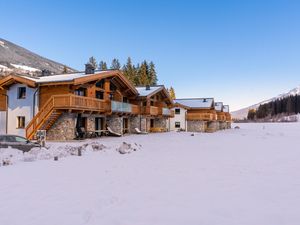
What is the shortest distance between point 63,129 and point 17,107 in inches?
220

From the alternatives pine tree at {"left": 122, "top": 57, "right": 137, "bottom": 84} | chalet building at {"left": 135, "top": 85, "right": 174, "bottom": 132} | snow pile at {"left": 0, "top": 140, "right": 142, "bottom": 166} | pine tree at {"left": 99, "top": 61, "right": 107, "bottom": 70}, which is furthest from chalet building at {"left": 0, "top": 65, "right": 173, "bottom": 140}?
pine tree at {"left": 99, "top": 61, "right": 107, "bottom": 70}

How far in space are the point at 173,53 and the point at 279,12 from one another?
591 inches

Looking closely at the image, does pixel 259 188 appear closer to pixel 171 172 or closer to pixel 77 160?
pixel 171 172

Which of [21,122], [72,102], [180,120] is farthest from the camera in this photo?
[180,120]

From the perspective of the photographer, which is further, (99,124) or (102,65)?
(102,65)

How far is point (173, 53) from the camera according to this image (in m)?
34.6

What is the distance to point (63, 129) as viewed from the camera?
2162 centimetres

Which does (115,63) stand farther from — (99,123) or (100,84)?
(99,123)

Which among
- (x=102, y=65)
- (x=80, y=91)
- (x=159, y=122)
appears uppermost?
(x=102, y=65)

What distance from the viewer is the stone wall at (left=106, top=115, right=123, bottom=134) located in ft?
93.0

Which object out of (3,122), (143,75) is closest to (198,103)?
(143,75)

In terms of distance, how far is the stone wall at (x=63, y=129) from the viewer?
21.5 metres

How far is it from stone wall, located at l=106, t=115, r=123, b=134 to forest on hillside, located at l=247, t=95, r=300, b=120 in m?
134

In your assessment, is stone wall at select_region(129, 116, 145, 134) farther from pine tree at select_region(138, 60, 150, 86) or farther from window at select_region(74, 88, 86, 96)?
pine tree at select_region(138, 60, 150, 86)
